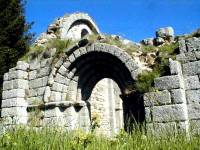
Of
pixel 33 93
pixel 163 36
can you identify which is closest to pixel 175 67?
pixel 163 36

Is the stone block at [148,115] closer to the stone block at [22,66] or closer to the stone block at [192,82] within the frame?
the stone block at [192,82]

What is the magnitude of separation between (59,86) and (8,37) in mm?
4242

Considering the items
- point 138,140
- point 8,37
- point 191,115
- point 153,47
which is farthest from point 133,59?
point 8,37

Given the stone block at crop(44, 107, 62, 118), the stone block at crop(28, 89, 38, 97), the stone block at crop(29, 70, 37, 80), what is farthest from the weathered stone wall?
the stone block at crop(29, 70, 37, 80)

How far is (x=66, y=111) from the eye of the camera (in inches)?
352

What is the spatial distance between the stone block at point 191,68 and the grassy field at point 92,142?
315cm

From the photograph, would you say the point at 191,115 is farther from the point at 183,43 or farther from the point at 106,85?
the point at 106,85

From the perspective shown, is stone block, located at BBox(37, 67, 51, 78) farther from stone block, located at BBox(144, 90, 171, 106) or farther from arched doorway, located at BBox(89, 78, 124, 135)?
arched doorway, located at BBox(89, 78, 124, 135)

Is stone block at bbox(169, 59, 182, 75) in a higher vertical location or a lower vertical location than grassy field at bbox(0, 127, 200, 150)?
higher

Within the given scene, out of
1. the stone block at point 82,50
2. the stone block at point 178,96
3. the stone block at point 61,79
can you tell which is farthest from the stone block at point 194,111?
the stone block at point 61,79

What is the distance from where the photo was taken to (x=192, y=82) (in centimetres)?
700

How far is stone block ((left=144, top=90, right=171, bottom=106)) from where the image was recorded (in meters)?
6.97

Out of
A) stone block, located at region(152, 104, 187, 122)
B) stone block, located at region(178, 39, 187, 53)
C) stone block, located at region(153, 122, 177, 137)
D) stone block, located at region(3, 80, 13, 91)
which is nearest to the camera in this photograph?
stone block, located at region(153, 122, 177, 137)

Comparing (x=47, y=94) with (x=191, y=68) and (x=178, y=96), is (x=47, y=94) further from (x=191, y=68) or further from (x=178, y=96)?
(x=191, y=68)
